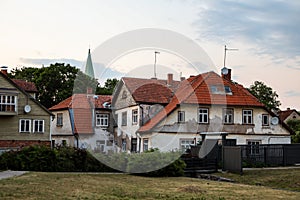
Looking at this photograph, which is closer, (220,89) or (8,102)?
(220,89)

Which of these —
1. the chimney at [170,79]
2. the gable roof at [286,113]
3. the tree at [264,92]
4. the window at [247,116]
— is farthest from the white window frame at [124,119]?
the gable roof at [286,113]

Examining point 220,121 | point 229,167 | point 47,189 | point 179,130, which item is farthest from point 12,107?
point 47,189

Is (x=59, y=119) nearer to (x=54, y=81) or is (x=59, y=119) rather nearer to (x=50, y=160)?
(x=54, y=81)

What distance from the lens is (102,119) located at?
4794 cm

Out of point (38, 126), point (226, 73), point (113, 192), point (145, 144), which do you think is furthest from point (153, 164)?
point (226, 73)

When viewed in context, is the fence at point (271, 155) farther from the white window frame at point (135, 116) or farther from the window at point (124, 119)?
the window at point (124, 119)

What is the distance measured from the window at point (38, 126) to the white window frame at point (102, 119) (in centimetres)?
594

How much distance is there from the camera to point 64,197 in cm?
1352

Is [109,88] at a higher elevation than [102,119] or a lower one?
higher

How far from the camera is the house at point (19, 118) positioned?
46.5m

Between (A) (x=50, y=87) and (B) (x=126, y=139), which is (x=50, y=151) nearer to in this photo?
(B) (x=126, y=139)

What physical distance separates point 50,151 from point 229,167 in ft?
34.5

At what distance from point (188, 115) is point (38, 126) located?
52.2ft

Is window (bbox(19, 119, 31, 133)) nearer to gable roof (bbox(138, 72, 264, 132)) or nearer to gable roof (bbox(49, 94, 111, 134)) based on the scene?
gable roof (bbox(49, 94, 111, 134))
